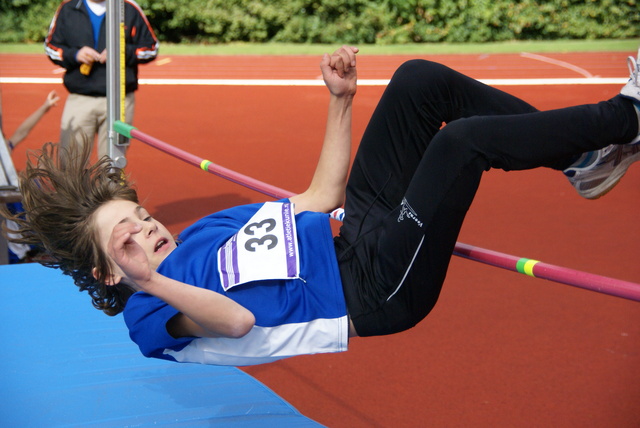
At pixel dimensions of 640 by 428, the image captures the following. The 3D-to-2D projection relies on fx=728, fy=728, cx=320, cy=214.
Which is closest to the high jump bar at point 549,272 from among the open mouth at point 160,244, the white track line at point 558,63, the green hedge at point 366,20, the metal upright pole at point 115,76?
the open mouth at point 160,244

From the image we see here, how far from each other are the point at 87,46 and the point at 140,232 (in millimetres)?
2806

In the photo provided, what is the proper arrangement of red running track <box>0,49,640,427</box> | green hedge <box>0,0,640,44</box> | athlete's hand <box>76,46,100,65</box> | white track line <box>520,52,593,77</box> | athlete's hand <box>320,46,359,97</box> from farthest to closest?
1. green hedge <box>0,0,640,44</box>
2. white track line <box>520,52,593,77</box>
3. athlete's hand <box>76,46,100,65</box>
4. red running track <box>0,49,640,427</box>
5. athlete's hand <box>320,46,359,97</box>

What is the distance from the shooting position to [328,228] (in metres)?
1.68

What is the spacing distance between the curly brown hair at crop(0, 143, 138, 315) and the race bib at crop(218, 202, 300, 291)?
316 mm

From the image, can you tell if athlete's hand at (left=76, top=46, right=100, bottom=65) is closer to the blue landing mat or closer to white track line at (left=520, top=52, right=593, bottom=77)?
the blue landing mat

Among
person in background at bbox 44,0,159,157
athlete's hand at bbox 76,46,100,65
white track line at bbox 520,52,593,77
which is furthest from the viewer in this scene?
white track line at bbox 520,52,593,77

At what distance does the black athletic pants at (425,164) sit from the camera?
1385 millimetres

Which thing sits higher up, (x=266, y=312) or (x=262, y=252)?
(x=262, y=252)

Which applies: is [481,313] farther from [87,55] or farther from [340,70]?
[87,55]

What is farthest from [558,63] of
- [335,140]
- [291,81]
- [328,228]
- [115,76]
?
[328,228]

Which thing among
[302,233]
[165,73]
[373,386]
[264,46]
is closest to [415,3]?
[264,46]

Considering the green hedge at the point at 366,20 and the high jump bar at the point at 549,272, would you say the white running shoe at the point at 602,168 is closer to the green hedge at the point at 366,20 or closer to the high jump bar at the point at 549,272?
the high jump bar at the point at 549,272

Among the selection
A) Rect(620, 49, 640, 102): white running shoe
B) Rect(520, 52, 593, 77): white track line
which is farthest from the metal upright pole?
Rect(520, 52, 593, 77): white track line

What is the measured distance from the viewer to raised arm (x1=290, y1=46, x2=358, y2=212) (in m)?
1.75
